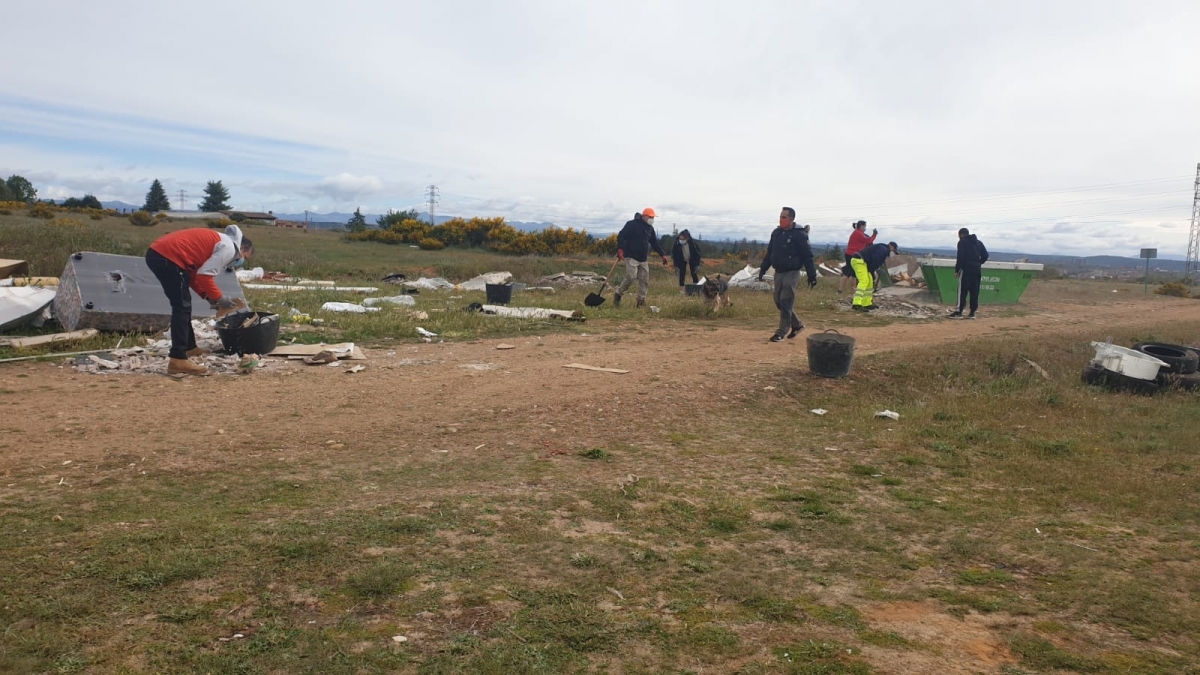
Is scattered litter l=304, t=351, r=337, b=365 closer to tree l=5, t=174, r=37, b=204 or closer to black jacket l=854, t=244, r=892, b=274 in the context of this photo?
black jacket l=854, t=244, r=892, b=274

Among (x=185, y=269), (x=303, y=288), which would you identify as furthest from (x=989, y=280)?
(x=185, y=269)

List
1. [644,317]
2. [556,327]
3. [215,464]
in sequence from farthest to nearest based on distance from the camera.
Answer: [644,317], [556,327], [215,464]

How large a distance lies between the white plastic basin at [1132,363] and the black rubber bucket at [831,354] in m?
3.26

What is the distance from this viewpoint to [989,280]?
19766 mm

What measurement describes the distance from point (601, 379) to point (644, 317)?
19.0 feet

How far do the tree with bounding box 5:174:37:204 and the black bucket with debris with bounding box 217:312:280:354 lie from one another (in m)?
71.3

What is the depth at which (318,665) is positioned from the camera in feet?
8.89

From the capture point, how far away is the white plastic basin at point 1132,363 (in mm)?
8922

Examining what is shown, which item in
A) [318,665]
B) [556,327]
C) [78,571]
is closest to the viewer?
[318,665]

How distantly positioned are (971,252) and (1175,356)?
294 inches

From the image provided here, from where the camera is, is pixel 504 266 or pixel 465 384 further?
pixel 504 266

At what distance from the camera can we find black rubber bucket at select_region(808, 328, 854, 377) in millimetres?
8734

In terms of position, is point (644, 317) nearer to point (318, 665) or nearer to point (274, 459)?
point (274, 459)

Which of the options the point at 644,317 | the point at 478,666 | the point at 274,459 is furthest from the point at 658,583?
the point at 644,317
